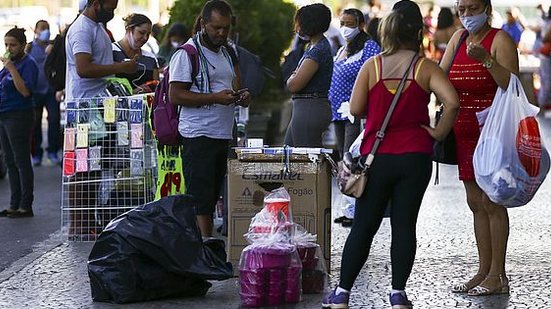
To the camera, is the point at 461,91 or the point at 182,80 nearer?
the point at 461,91

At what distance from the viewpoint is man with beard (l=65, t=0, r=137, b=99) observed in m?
9.39

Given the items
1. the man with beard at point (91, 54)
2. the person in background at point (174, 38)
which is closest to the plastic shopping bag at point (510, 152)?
the man with beard at point (91, 54)

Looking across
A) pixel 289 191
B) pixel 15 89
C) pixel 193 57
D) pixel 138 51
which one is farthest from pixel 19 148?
pixel 289 191

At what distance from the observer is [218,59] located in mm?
8062

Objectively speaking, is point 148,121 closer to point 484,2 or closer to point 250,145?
point 250,145

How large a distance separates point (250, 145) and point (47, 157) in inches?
358

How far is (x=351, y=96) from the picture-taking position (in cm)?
661

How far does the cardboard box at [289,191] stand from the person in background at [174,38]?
17.4 ft

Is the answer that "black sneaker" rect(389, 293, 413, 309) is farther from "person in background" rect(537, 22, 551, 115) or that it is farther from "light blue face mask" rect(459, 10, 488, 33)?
"person in background" rect(537, 22, 551, 115)

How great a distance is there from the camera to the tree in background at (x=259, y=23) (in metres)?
14.3

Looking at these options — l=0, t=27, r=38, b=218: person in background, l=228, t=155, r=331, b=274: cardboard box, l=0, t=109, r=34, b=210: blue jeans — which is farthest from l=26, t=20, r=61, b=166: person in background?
l=228, t=155, r=331, b=274: cardboard box

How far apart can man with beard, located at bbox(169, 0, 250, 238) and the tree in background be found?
5926 millimetres

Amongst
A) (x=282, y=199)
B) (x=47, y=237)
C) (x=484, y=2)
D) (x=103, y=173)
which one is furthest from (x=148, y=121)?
(x=484, y=2)

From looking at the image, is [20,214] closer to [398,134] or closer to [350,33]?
[350,33]
